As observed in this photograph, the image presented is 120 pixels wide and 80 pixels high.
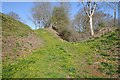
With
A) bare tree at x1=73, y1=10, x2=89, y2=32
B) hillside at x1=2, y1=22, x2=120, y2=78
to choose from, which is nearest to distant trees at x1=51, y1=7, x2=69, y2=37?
bare tree at x1=73, y1=10, x2=89, y2=32

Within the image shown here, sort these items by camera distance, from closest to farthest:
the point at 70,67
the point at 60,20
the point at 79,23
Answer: the point at 70,67
the point at 79,23
the point at 60,20

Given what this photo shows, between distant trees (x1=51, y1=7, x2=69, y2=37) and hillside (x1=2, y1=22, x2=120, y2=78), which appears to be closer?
hillside (x1=2, y1=22, x2=120, y2=78)

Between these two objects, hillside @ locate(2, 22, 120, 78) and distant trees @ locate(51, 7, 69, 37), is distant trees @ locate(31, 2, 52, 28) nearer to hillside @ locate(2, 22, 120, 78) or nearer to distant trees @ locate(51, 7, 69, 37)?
distant trees @ locate(51, 7, 69, 37)

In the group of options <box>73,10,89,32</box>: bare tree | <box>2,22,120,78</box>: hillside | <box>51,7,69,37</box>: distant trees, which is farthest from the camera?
<box>73,10,89,32</box>: bare tree

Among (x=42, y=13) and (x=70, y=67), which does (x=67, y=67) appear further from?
(x=42, y=13)

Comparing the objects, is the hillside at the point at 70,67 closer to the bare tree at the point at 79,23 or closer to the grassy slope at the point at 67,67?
the grassy slope at the point at 67,67

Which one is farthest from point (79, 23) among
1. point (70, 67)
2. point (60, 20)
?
point (70, 67)

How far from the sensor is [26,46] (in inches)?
712

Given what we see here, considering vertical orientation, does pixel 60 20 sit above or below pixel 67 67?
above

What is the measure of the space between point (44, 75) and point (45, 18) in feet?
176

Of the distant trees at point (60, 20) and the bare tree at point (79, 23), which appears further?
the bare tree at point (79, 23)

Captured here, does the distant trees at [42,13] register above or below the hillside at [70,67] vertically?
above

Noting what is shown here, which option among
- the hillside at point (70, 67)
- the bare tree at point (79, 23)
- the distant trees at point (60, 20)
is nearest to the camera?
the hillside at point (70, 67)

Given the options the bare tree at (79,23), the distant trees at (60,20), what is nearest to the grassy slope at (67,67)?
the distant trees at (60,20)
